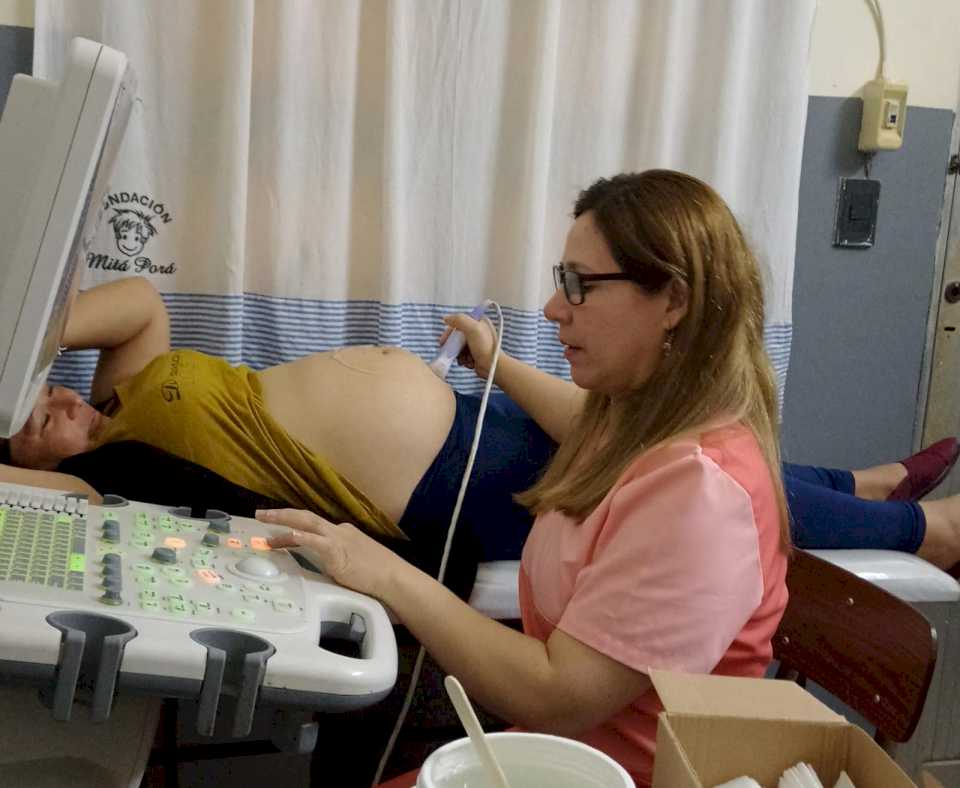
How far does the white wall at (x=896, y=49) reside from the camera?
210cm

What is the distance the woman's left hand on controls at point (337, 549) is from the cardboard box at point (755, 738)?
404 mm

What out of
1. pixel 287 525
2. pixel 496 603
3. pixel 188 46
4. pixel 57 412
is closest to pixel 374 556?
pixel 287 525

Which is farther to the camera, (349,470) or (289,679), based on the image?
(349,470)

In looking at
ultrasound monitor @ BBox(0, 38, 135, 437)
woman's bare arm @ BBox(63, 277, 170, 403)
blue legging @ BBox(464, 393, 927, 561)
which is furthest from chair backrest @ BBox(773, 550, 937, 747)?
woman's bare arm @ BBox(63, 277, 170, 403)

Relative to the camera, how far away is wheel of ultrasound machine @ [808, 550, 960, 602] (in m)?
1.58

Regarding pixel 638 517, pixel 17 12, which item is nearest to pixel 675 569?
pixel 638 517

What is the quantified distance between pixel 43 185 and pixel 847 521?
1410mm

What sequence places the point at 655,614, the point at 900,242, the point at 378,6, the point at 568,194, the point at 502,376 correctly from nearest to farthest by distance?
the point at 655,614 < the point at 502,376 < the point at 378,6 < the point at 568,194 < the point at 900,242

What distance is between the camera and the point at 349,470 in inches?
61.6

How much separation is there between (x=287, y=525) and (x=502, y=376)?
2.29 feet

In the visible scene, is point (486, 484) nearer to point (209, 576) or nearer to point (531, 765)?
point (209, 576)

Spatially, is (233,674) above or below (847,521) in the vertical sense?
above

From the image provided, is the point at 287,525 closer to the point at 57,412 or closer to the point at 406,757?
the point at 57,412

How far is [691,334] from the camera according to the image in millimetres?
1102
